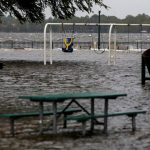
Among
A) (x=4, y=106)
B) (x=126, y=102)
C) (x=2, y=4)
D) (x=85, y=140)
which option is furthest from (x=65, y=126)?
(x=2, y=4)

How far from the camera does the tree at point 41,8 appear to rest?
37.2 meters

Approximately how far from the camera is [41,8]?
37.9 m

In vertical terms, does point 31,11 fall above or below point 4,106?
above

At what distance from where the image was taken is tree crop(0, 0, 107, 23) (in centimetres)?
3719

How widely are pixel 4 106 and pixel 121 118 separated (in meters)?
2.93

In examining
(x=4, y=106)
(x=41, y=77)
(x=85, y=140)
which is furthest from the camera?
(x=41, y=77)

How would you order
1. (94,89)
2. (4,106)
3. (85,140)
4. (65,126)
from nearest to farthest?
1. (85,140)
2. (65,126)
3. (4,106)
4. (94,89)

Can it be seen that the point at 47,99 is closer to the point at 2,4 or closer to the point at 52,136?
the point at 52,136

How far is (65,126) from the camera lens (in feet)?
35.2

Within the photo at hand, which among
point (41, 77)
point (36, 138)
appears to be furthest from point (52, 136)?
point (41, 77)

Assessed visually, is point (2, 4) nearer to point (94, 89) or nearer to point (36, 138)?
point (94, 89)

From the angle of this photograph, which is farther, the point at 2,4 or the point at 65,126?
the point at 2,4

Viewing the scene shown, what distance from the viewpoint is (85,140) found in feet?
31.1

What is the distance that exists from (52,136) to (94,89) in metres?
7.96
